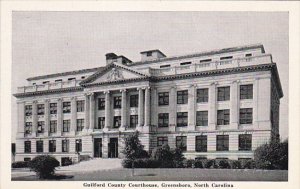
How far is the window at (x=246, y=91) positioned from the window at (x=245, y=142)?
262 centimetres

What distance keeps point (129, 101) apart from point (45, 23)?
1332 centimetres

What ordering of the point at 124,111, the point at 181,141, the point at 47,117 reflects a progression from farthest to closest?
the point at 47,117, the point at 124,111, the point at 181,141

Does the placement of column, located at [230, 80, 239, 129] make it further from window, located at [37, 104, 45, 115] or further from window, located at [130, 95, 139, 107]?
window, located at [37, 104, 45, 115]

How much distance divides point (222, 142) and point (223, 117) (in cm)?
171

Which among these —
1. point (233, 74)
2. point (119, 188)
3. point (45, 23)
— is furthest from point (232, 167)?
point (45, 23)

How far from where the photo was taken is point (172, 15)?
54.9ft

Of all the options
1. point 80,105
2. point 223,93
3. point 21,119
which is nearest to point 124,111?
point 80,105

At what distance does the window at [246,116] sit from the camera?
2591 centimetres

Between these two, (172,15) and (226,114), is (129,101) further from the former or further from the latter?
(172,15)

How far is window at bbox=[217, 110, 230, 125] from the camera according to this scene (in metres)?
26.8

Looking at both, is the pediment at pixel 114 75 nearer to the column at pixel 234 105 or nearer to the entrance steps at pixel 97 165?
the entrance steps at pixel 97 165

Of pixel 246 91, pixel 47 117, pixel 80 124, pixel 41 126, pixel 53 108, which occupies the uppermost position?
pixel 246 91

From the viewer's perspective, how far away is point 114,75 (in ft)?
98.6

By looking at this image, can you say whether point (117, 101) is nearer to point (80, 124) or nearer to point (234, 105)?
point (80, 124)
